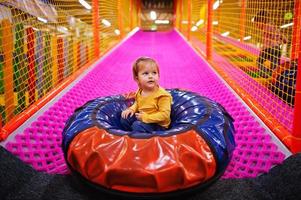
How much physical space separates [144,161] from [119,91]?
1822mm

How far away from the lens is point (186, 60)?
448cm

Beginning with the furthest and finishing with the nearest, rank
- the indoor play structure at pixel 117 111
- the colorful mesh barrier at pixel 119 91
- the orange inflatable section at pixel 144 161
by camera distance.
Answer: the colorful mesh barrier at pixel 119 91, the indoor play structure at pixel 117 111, the orange inflatable section at pixel 144 161

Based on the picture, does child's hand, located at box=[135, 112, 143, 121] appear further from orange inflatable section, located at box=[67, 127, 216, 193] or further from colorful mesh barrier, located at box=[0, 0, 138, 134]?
colorful mesh barrier, located at box=[0, 0, 138, 134]

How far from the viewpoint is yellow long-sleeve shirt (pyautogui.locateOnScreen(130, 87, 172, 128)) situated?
178 cm

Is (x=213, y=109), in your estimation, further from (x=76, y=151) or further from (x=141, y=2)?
(x=141, y=2)

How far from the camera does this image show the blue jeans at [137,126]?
1.77 m

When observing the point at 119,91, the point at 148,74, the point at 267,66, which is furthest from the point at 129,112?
the point at 267,66

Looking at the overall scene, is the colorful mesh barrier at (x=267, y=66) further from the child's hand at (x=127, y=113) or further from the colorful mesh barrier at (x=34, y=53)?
the colorful mesh barrier at (x=34, y=53)

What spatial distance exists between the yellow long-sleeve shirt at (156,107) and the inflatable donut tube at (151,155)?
21cm

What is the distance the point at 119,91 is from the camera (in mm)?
3037

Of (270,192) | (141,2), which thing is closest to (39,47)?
(270,192)

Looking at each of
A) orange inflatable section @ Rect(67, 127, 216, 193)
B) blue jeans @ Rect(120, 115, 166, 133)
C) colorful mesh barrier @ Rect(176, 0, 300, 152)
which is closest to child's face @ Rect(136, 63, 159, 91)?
blue jeans @ Rect(120, 115, 166, 133)

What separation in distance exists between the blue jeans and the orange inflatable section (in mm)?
373

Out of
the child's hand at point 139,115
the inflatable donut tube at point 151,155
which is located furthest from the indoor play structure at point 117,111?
the child's hand at point 139,115
